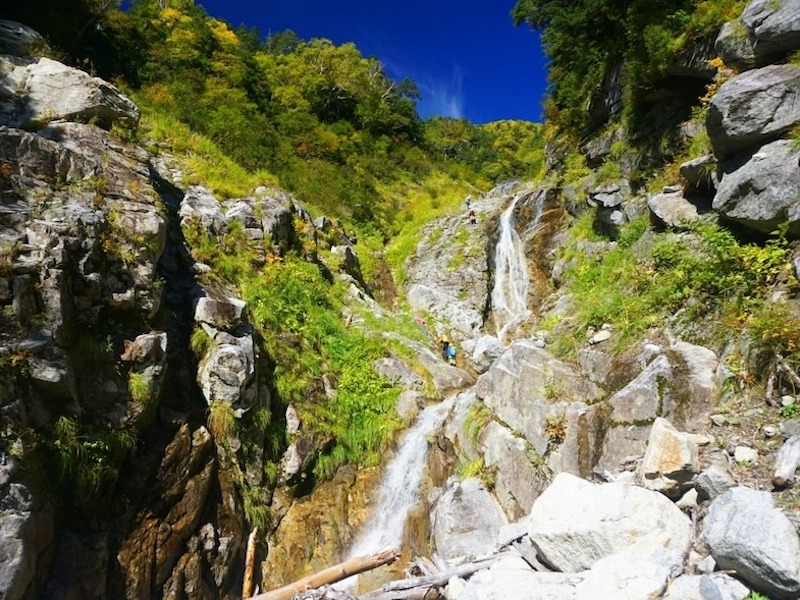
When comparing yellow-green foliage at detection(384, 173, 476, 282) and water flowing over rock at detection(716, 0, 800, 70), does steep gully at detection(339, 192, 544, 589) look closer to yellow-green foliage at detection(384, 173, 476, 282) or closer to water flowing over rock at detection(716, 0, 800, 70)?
water flowing over rock at detection(716, 0, 800, 70)

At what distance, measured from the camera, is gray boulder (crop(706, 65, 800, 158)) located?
23.8 feet

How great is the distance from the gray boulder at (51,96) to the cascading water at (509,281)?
13.8 m

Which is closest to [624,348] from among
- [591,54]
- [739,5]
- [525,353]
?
[525,353]

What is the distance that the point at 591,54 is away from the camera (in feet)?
49.6

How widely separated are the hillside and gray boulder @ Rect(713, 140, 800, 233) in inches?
1.6

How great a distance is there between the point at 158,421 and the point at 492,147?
5753cm

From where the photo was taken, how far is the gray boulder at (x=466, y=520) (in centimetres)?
771

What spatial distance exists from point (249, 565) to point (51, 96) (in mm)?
11468

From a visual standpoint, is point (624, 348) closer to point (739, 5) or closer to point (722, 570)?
point (722, 570)

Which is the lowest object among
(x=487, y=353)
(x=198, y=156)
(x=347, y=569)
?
(x=347, y=569)

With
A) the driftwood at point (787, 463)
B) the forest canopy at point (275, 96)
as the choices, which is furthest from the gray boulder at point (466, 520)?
the forest canopy at point (275, 96)

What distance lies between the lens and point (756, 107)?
7.50m

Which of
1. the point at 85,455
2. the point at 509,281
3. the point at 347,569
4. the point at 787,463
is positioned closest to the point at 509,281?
the point at 509,281

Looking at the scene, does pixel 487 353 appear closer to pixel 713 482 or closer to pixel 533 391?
pixel 533 391
